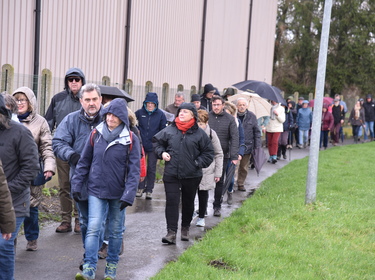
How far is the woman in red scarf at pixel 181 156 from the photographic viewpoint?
299 inches

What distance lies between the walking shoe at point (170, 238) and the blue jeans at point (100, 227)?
59.8 inches

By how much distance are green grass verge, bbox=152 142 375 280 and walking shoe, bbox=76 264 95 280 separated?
0.62 meters

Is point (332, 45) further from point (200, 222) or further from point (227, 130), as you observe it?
point (200, 222)

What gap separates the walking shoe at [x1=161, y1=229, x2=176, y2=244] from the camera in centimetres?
751

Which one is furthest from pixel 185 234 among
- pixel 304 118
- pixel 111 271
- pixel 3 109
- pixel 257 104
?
pixel 304 118

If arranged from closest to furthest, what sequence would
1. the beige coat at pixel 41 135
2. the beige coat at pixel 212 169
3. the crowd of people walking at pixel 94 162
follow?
the crowd of people walking at pixel 94 162 → the beige coat at pixel 41 135 → the beige coat at pixel 212 169

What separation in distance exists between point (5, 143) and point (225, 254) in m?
2.91

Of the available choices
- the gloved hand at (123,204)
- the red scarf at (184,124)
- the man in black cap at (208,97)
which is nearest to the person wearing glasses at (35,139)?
the gloved hand at (123,204)

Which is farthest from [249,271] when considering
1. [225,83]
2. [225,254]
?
[225,83]

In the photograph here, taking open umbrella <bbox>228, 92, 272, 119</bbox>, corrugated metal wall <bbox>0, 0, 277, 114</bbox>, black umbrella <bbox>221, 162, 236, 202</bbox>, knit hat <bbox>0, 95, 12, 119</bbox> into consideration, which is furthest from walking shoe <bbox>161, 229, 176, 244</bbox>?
open umbrella <bbox>228, 92, 272, 119</bbox>

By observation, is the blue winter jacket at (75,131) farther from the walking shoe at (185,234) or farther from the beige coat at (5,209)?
the beige coat at (5,209)

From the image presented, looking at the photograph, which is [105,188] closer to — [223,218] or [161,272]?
[161,272]

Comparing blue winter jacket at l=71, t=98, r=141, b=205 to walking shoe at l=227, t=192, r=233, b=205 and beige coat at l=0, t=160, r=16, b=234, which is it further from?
walking shoe at l=227, t=192, r=233, b=205

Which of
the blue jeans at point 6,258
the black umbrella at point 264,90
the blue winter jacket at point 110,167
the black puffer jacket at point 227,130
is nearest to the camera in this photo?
the blue jeans at point 6,258
